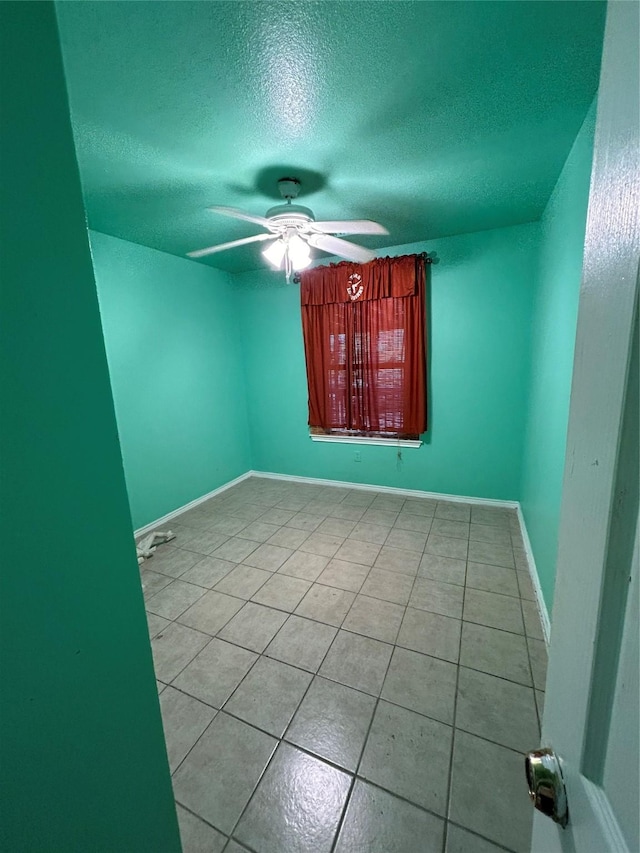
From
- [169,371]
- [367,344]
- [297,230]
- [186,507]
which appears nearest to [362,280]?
[367,344]

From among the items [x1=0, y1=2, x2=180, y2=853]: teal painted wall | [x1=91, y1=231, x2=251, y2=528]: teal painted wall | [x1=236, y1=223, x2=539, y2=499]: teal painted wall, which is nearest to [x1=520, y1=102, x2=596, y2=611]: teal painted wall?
[x1=236, y1=223, x2=539, y2=499]: teal painted wall

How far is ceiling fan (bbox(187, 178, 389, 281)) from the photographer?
1.84 meters

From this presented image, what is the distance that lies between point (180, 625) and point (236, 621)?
1.09 ft

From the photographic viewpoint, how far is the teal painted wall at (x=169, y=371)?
2785 mm

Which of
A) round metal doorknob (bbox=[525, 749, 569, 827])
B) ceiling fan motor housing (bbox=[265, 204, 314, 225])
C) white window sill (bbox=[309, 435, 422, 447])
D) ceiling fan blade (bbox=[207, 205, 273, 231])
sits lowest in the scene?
white window sill (bbox=[309, 435, 422, 447])

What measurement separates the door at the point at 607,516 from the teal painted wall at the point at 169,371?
310cm

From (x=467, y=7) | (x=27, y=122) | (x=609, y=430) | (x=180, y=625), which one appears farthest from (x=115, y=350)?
(x=609, y=430)

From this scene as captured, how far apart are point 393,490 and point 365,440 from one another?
2.08 ft

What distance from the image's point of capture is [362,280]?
318cm

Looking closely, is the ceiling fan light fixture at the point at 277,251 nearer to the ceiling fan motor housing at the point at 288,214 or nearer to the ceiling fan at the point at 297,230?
the ceiling fan at the point at 297,230

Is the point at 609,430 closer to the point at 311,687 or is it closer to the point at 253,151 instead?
the point at 311,687

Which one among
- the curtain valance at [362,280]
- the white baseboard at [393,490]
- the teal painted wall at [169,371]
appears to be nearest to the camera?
the teal painted wall at [169,371]

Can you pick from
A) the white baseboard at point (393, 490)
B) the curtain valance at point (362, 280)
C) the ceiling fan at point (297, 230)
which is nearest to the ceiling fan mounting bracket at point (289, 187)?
the ceiling fan at point (297, 230)

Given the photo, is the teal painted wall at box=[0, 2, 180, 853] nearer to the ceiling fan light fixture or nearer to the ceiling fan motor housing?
the ceiling fan motor housing
